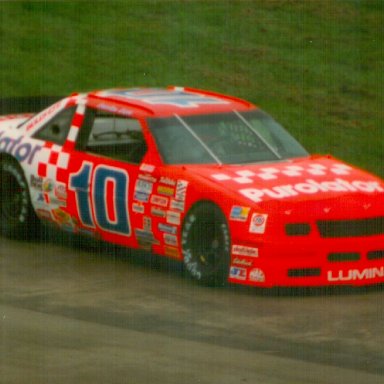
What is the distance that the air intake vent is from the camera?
1115 centimetres

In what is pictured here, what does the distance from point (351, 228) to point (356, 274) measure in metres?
0.35

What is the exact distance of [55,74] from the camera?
69.4 feet

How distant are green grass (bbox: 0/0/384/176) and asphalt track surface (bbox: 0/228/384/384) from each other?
6380 mm

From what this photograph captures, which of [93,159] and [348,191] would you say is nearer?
[348,191]

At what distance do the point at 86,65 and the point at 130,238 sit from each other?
9600 millimetres

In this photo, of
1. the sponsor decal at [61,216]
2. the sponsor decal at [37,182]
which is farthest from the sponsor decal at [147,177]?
the sponsor decal at [37,182]

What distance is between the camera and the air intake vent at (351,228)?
11.1 meters

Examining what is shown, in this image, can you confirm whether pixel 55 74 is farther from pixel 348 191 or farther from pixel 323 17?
pixel 348 191

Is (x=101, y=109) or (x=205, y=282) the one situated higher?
(x=101, y=109)

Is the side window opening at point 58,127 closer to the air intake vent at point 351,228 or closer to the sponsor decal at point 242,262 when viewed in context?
the sponsor decal at point 242,262

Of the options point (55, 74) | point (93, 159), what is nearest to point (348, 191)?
point (93, 159)

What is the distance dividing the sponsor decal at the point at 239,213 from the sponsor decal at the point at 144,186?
40.1 inches

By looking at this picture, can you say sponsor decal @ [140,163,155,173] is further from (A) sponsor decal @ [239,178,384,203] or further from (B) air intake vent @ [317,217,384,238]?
(B) air intake vent @ [317,217,384,238]

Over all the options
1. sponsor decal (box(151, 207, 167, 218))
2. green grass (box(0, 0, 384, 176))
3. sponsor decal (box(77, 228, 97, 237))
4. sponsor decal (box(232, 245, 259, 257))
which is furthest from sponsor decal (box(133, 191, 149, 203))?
green grass (box(0, 0, 384, 176))
